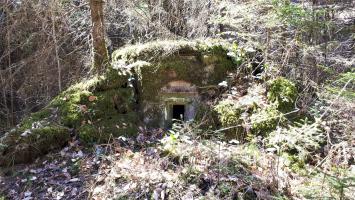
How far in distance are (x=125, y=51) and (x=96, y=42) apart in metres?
0.51

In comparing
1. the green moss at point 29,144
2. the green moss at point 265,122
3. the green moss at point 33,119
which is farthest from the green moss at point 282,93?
the green moss at point 33,119

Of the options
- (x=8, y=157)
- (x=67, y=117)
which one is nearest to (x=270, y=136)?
(x=67, y=117)

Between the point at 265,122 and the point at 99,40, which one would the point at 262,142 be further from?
the point at 99,40

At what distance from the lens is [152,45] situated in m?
6.02

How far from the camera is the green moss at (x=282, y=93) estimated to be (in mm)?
5332

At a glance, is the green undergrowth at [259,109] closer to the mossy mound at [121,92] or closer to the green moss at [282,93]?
the green moss at [282,93]

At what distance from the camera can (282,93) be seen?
541 cm

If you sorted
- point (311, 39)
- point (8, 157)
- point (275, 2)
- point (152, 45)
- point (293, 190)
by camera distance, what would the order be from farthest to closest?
point (311, 39) → point (152, 45) → point (275, 2) → point (8, 157) → point (293, 190)

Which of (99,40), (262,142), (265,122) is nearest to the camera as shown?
(262,142)

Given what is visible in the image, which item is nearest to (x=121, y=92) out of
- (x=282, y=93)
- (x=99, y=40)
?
(x=99, y=40)

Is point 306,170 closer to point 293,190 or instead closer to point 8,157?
point 293,190

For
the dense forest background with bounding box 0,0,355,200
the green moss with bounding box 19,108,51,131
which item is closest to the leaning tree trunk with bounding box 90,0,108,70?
the dense forest background with bounding box 0,0,355,200

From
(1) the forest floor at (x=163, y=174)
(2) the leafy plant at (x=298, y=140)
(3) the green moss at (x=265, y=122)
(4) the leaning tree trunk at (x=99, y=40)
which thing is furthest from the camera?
(4) the leaning tree trunk at (x=99, y=40)

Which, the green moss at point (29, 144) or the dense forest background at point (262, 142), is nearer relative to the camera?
the dense forest background at point (262, 142)
